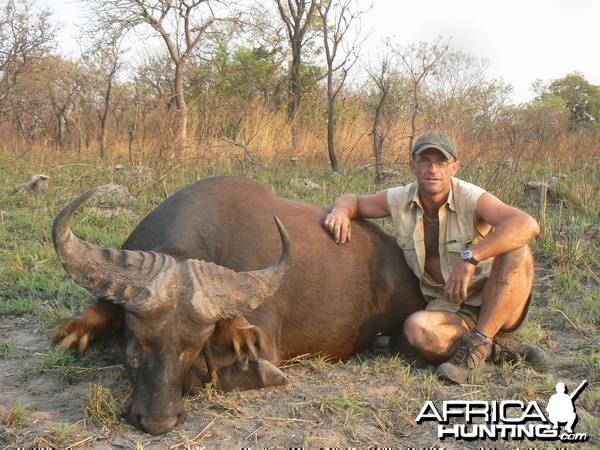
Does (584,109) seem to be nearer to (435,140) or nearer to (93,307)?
(435,140)

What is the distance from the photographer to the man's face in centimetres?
391

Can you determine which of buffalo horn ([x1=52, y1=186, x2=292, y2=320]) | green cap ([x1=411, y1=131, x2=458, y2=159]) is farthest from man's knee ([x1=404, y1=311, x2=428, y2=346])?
buffalo horn ([x1=52, y1=186, x2=292, y2=320])

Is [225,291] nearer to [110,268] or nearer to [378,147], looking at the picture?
[110,268]

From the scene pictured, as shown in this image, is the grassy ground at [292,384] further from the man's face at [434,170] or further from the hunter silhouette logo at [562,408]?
the man's face at [434,170]

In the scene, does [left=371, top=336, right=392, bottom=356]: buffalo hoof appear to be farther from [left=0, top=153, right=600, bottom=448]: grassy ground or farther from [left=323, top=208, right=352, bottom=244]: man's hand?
[left=323, top=208, right=352, bottom=244]: man's hand

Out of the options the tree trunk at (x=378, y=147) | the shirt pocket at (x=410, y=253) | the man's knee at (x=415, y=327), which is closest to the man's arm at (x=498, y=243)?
the man's knee at (x=415, y=327)

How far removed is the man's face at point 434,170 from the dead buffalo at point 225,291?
2.16 ft

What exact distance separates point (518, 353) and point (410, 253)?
3.14 feet

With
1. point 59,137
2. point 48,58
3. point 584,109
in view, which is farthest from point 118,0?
point 584,109

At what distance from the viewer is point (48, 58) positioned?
54.0ft

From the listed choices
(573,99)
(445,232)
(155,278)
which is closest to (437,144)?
(445,232)

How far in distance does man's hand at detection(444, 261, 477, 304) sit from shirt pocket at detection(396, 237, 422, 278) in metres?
0.46

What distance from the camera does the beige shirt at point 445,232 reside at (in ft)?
13.1

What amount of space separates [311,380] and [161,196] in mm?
4838
